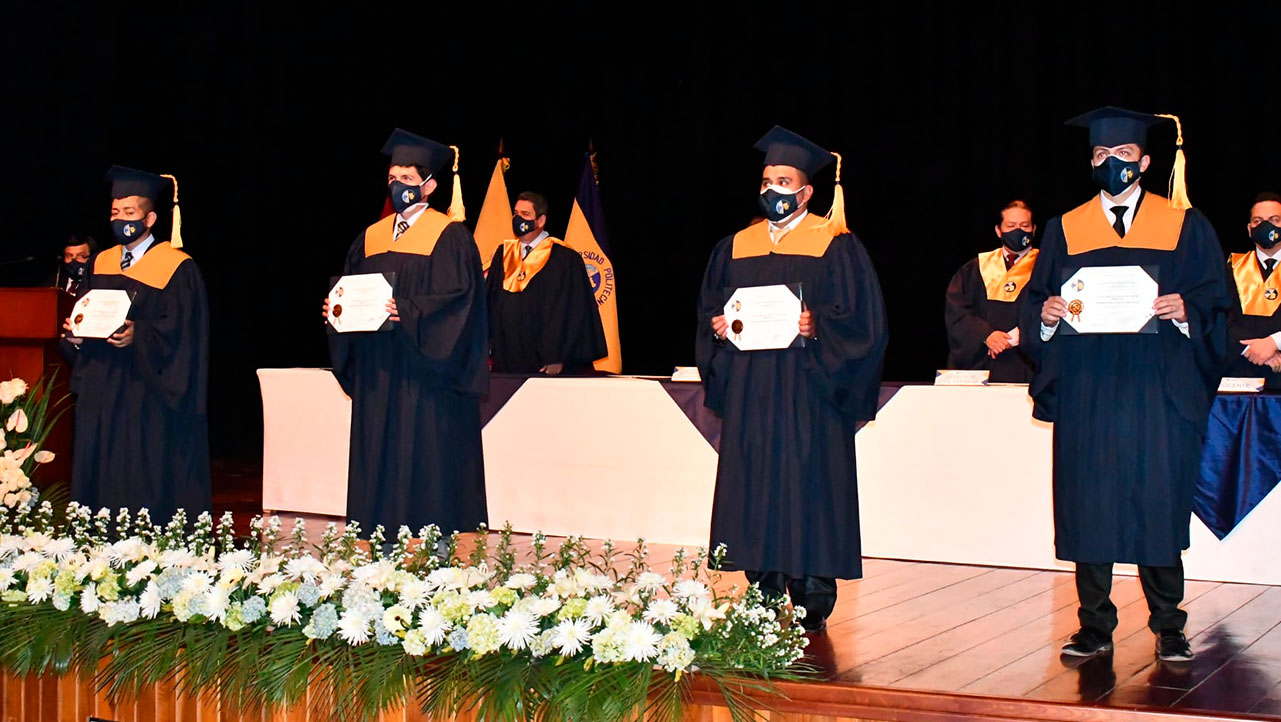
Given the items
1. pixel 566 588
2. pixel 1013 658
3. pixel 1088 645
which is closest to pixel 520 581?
pixel 566 588

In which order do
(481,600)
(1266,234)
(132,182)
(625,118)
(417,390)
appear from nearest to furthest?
(481,600), (417,390), (132,182), (1266,234), (625,118)

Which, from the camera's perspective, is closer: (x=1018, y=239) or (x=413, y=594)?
(x=413, y=594)

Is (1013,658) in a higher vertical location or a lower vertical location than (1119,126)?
lower

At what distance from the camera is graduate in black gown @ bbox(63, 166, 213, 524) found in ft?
19.0

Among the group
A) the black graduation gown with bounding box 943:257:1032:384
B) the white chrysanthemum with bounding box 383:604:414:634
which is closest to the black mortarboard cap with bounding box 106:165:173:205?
the white chrysanthemum with bounding box 383:604:414:634

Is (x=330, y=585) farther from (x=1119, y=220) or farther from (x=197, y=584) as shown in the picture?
(x=1119, y=220)

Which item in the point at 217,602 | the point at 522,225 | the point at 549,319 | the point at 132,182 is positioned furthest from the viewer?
the point at 549,319

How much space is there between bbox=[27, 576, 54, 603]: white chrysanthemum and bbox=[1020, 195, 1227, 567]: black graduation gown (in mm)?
3281

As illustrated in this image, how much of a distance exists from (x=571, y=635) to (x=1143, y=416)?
2015 millimetres

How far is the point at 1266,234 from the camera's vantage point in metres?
6.65

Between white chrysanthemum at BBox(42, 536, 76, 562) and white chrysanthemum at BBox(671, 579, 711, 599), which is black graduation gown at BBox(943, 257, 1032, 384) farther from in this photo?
white chrysanthemum at BBox(42, 536, 76, 562)

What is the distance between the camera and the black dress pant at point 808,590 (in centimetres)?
461

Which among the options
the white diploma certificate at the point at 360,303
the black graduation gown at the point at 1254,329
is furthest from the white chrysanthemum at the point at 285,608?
the black graduation gown at the point at 1254,329

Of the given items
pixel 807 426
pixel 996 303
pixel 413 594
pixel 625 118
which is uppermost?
pixel 625 118
